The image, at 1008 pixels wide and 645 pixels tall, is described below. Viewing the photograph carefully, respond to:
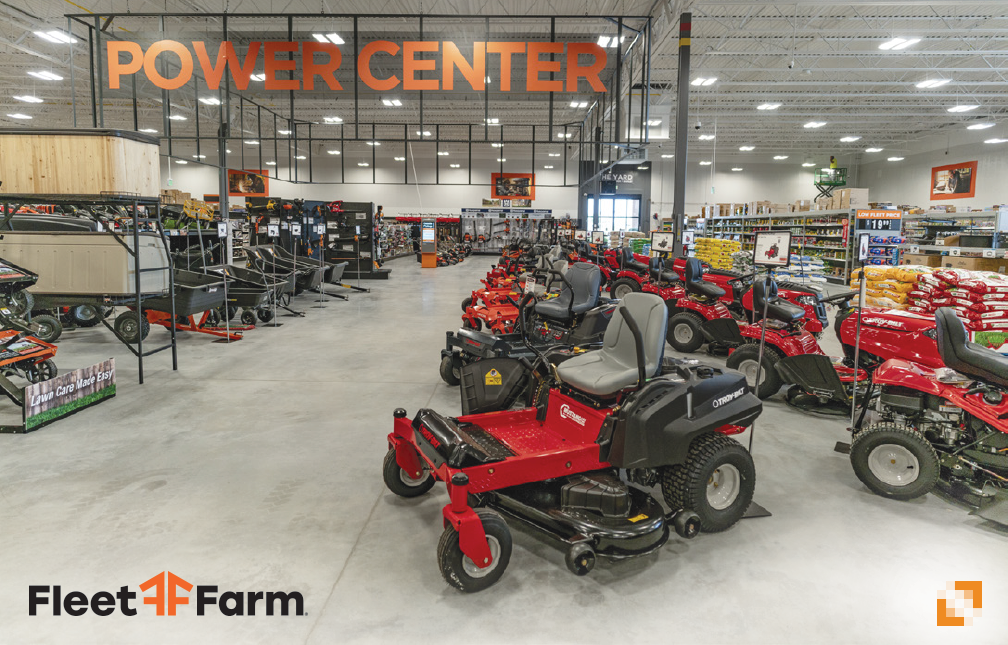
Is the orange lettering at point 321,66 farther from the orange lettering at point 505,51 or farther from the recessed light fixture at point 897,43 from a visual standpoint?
the recessed light fixture at point 897,43

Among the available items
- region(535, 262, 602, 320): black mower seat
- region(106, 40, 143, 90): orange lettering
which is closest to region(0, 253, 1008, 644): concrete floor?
region(535, 262, 602, 320): black mower seat

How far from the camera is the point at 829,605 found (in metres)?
2.44

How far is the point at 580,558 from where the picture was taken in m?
2.46

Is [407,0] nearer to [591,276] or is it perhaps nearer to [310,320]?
[310,320]

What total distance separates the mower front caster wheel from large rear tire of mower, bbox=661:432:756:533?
70 centimetres

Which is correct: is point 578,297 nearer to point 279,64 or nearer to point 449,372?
point 449,372

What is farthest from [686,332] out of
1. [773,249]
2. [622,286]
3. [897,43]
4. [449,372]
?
[897,43]

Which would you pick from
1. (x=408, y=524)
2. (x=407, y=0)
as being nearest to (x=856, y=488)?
(x=408, y=524)

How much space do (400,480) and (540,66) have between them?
811 cm

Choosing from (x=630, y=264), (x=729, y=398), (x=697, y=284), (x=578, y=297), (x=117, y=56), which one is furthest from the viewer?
(x=630, y=264)

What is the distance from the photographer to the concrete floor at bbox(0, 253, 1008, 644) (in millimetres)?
2291

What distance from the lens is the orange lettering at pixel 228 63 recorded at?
943 centimetres

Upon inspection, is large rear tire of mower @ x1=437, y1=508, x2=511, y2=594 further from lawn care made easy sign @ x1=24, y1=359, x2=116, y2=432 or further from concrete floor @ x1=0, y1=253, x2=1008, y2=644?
lawn care made easy sign @ x1=24, y1=359, x2=116, y2=432

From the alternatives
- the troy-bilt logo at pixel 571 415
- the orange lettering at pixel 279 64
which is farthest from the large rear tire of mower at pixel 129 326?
the troy-bilt logo at pixel 571 415
